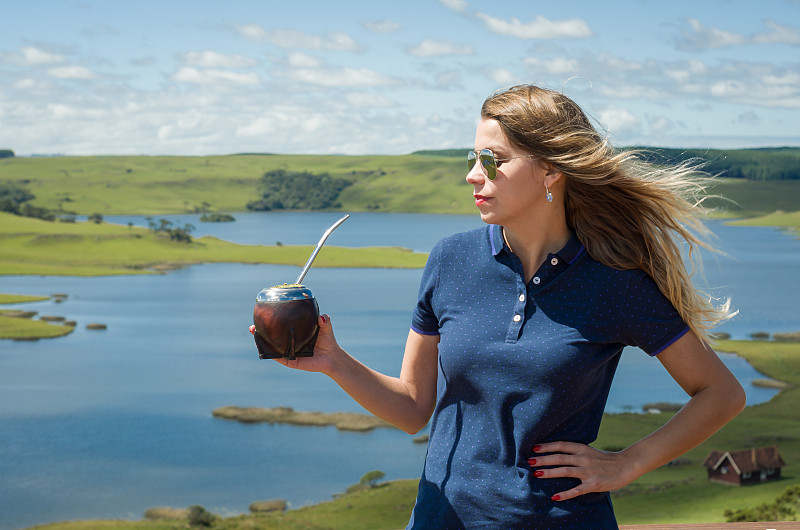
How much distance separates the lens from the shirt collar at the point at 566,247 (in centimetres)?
232

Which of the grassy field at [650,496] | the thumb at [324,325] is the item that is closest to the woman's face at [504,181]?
the thumb at [324,325]

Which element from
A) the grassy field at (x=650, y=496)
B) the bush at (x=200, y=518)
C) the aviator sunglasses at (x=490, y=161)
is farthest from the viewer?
the bush at (x=200, y=518)

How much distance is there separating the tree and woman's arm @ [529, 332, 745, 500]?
35.1 metres

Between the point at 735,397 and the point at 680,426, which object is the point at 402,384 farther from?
the point at 735,397

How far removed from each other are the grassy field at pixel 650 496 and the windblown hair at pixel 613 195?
24.0 metres

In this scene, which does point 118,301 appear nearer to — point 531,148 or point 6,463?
point 6,463

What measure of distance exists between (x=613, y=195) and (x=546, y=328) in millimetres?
458

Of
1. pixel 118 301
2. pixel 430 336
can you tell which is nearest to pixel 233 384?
pixel 118 301

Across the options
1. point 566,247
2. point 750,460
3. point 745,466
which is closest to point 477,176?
point 566,247

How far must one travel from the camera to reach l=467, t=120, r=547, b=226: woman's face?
228 centimetres

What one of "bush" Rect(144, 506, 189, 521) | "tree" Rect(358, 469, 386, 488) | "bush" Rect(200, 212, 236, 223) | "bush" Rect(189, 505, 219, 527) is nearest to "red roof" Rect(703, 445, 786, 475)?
"tree" Rect(358, 469, 386, 488)

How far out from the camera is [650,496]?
3070cm

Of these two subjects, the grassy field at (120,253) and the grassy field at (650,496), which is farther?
the grassy field at (120,253)

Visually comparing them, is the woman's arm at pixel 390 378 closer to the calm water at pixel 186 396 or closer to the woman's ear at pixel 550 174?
the woman's ear at pixel 550 174
